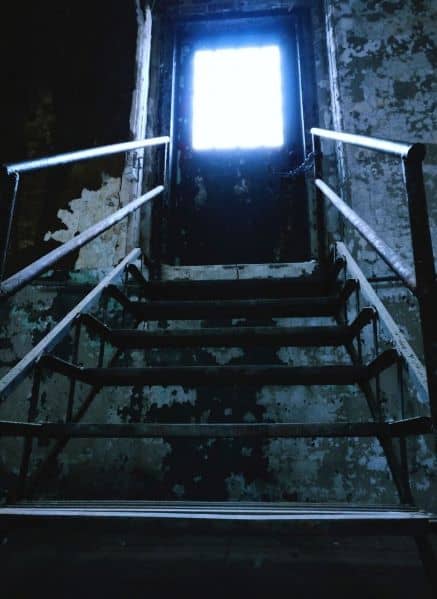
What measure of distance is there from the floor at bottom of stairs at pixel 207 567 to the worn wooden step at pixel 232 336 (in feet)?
2.74

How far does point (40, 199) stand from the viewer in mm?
3703

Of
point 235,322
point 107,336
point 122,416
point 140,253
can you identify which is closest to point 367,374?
point 107,336

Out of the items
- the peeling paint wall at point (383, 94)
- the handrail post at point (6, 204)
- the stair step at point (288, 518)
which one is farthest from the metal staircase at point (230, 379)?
the peeling paint wall at point (383, 94)

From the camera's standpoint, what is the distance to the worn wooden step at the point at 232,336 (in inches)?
84.4

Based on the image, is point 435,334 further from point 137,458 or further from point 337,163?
point 337,163

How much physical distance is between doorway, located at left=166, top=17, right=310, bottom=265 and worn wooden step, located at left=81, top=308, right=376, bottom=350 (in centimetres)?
179

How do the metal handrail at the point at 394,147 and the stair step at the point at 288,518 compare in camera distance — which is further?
the metal handrail at the point at 394,147

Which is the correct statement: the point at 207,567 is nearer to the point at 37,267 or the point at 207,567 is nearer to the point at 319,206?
the point at 37,267

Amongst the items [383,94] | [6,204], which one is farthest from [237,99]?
[6,204]

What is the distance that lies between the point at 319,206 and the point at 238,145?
3.35ft

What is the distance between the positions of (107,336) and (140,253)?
4.02ft

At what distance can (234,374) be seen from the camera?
6.25 feet

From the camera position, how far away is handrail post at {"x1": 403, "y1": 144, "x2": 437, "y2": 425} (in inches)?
47.0

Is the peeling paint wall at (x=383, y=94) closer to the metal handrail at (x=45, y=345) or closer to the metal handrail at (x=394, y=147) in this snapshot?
the metal handrail at (x=394, y=147)
